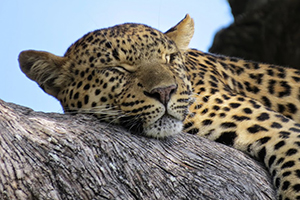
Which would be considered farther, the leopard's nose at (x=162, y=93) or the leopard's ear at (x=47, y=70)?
the leopard's ear at (x=47, y=70)

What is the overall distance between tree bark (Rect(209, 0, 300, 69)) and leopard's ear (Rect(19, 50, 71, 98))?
7.71 meters

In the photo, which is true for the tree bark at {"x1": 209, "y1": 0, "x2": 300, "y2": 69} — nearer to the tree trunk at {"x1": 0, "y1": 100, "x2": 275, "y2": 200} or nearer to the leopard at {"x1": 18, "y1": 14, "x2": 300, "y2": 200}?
the leopard at {"x1": 18, "y1": 14, "x2": 300, "y2": 200}

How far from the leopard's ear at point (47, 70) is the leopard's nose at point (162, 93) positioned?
46.7 inches

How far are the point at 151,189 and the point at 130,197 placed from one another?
234 mm

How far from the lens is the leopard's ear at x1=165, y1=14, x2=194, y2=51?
291 inches

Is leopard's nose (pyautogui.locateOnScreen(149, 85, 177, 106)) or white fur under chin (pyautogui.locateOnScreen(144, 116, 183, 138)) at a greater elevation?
leopard's nose (pyautogui.locateOnScreen(149, 85, 177, 106))

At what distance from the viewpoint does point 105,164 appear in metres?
5.36

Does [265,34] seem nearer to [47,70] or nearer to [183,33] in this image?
[183,33]

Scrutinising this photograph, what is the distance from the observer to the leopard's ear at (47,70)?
21.7ft

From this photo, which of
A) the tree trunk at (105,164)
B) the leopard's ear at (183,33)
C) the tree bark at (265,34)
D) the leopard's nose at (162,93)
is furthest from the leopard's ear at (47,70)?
the tree bark at (265,34)

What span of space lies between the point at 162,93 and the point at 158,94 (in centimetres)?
5

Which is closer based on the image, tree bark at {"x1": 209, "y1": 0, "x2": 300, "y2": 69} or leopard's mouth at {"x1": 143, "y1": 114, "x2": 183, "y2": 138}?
leopard's mouth at {"x1": 143, "y1": 114, "x2": 183, "y2": 138}

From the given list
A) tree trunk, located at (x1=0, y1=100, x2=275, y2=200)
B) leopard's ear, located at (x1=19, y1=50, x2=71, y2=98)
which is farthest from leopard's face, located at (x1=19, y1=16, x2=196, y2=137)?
tree trunk, located at (x1=0, y1=100, x2=275, y2=200)

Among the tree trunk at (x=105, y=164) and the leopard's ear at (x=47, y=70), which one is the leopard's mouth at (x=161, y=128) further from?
the leopard's ear at (x=47, y=70)
